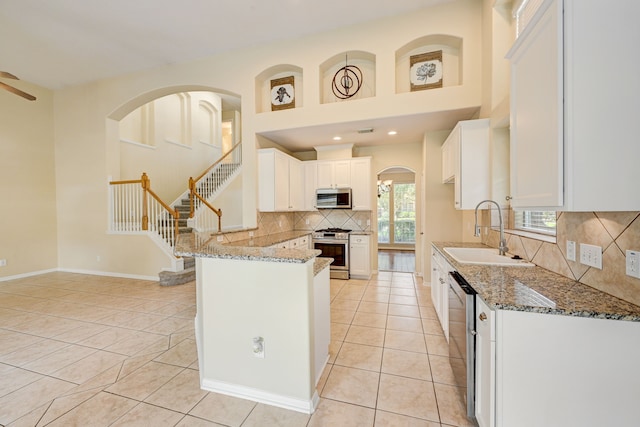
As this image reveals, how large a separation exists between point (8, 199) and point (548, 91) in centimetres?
803

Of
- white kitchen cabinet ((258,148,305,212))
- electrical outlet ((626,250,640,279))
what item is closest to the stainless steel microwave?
white kitchen cabinet ((258,148,305,212))

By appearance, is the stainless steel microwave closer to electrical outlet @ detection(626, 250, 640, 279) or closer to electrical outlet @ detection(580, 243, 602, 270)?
electrical outlet @ detection(580, 243, 602, 270)

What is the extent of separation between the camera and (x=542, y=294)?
1433 millimetres

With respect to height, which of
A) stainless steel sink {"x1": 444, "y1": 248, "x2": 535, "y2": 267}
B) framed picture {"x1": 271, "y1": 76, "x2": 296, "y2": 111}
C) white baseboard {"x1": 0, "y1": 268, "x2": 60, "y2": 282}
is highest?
framed picture {"x1": 271, "y1": 76, "x2": 296, "y2": 111}

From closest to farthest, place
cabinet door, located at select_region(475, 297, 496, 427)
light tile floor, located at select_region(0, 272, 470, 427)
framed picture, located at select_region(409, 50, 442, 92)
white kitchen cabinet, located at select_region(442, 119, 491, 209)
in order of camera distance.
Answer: cabinet door, located at select_region(475, 297, 496, 427)
light tile floor, located at select_region(0, 272, 470, 427)
white kitchen cabinet, located at select_region(442, 119, 491, 209)
framed picture, located at select_region(409, 50, 442, 92)

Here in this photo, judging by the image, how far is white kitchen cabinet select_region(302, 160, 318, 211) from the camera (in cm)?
535

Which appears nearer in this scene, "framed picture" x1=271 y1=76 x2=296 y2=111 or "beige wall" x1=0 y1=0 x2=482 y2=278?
"beige wall" x1=0 y1=0 x2=482 y2=278

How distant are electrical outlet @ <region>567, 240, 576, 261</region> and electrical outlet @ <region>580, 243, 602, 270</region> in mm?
69

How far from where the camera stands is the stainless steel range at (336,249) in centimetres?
505

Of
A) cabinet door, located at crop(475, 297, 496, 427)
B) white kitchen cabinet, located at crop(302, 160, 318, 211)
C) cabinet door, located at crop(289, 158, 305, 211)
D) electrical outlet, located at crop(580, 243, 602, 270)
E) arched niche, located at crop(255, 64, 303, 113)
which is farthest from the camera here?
white kitchen cabinet, located at crop(302, 160, 318, 211)

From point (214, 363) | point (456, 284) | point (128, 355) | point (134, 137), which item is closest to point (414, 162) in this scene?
point (456, 284)

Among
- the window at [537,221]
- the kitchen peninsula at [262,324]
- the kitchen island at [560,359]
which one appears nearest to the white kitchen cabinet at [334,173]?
the window at [537,221]

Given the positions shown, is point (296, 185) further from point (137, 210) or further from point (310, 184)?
point (137, 210)

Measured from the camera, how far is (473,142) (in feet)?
9.60
